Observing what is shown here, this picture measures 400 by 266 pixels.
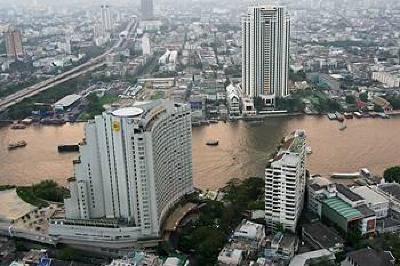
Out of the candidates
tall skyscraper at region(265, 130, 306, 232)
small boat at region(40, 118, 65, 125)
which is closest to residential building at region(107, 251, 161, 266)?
tall skyscraper at region(265, 130, 306, 232)

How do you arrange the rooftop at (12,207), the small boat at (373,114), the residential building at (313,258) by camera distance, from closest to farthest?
the residential building at (313,258) → the rooftop at (12,207) → the small boat at (373,114)

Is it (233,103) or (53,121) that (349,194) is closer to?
(233,103)

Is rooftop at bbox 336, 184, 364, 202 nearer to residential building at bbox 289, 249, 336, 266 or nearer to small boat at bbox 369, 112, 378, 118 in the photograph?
residential building at bbox 289, 249, 336, 266

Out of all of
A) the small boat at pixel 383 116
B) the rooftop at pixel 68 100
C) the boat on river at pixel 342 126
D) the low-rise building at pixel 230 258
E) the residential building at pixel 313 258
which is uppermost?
the rooftop at pixel 68 100

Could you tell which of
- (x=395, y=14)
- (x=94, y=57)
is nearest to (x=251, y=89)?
(x=94, y=57)

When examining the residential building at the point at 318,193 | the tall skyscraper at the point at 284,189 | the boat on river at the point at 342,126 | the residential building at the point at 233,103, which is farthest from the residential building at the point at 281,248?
the residential building at the point at 233,103

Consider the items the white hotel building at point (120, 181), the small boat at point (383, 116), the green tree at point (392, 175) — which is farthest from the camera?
the small boat at point (383, 116)

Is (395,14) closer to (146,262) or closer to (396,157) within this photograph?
(396,157)

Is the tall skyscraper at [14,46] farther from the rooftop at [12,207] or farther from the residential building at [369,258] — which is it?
the residential building at [369,258]
